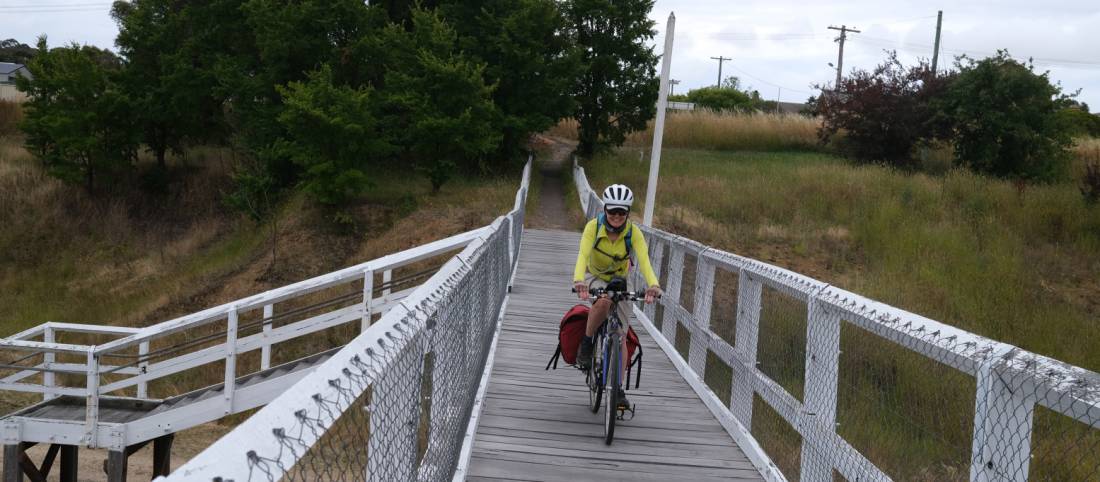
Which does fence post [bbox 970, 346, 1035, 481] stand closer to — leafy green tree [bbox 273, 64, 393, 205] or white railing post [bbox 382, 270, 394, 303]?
white railing post [bbox 382, 270, 394, 303]

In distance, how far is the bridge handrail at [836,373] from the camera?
10.1ft

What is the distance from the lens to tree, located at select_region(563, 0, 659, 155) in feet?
141

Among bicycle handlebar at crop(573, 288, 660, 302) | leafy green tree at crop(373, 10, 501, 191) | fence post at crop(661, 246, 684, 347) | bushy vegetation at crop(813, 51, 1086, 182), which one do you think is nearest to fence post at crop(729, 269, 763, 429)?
bicycle handlebar at crop(573, 288, 660, 302)

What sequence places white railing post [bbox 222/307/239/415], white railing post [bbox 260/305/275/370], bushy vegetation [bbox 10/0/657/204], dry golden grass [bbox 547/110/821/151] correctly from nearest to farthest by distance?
1. white railing post [bbox 222/307/239/415]
2. white railing post [bbox 260/305/275/370]
3. bushy vegetation [bbox 10/0/657/204]
4. dry golden grass [bbox 547/110/821/151]

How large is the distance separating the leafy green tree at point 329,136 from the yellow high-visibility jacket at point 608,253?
26425 millimetres

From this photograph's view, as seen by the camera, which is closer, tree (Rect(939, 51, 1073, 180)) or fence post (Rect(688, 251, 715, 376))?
fence post (Rect(688, 251, 715, 376))

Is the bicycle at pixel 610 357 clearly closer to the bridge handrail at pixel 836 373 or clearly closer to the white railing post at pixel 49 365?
the bridge handrail at pixel 836 373

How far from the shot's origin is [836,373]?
490 centimetres

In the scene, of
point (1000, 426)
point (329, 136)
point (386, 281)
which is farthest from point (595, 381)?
point (329, 136)

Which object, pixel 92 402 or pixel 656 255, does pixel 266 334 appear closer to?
pixel 92 402

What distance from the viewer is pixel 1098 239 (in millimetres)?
25594

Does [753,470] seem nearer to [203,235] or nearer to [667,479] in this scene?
[667,479]

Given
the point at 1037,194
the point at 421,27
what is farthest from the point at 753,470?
the point at 421,27

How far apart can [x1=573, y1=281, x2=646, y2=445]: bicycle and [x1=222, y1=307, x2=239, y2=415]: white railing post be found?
6514mm
